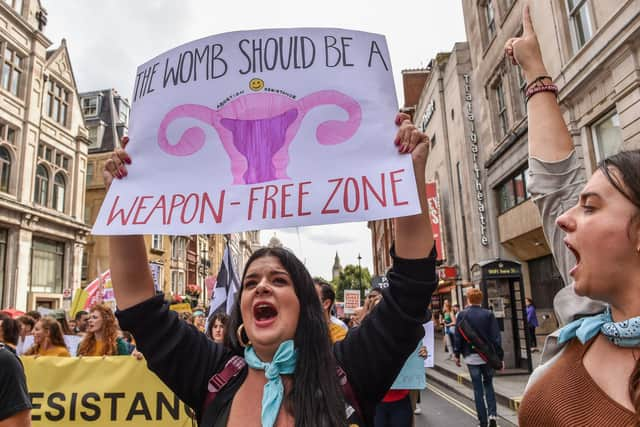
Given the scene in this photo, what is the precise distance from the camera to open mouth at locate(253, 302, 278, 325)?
1.92 m

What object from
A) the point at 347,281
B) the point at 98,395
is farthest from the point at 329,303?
the point at 347,281

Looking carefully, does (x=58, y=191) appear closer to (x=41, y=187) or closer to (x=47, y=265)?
(x=41, y=187)

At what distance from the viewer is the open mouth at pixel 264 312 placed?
1.92 m

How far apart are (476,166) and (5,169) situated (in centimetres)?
2213

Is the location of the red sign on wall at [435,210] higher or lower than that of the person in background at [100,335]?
higher

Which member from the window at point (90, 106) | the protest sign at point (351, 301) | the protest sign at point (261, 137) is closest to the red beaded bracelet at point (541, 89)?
the protest sign at point (261, 137)

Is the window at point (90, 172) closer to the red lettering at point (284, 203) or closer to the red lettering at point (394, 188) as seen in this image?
the red lettering at point (284, 203)

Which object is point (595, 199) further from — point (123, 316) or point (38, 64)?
point (38, 64)

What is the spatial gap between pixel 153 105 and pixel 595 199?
200 centimetres

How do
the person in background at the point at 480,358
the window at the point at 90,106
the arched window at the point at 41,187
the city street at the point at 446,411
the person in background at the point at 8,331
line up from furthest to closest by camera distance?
1. the window at the point at 90,106
2. the arched window at the point at 41,187
3. the city street at the point at 446,411
4. the person in background at the point at 480,358
5. the person in background at the point at 8,331

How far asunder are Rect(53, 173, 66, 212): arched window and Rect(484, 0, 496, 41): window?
23576 millimetres

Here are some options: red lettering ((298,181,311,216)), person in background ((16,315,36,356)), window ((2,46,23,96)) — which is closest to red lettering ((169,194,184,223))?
red lettering ((298,181,311,216))

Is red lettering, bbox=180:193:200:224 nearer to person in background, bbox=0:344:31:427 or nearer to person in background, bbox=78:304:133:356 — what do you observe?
person in background, bbox=0:344:31:427

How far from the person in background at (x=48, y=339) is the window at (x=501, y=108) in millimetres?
17399
